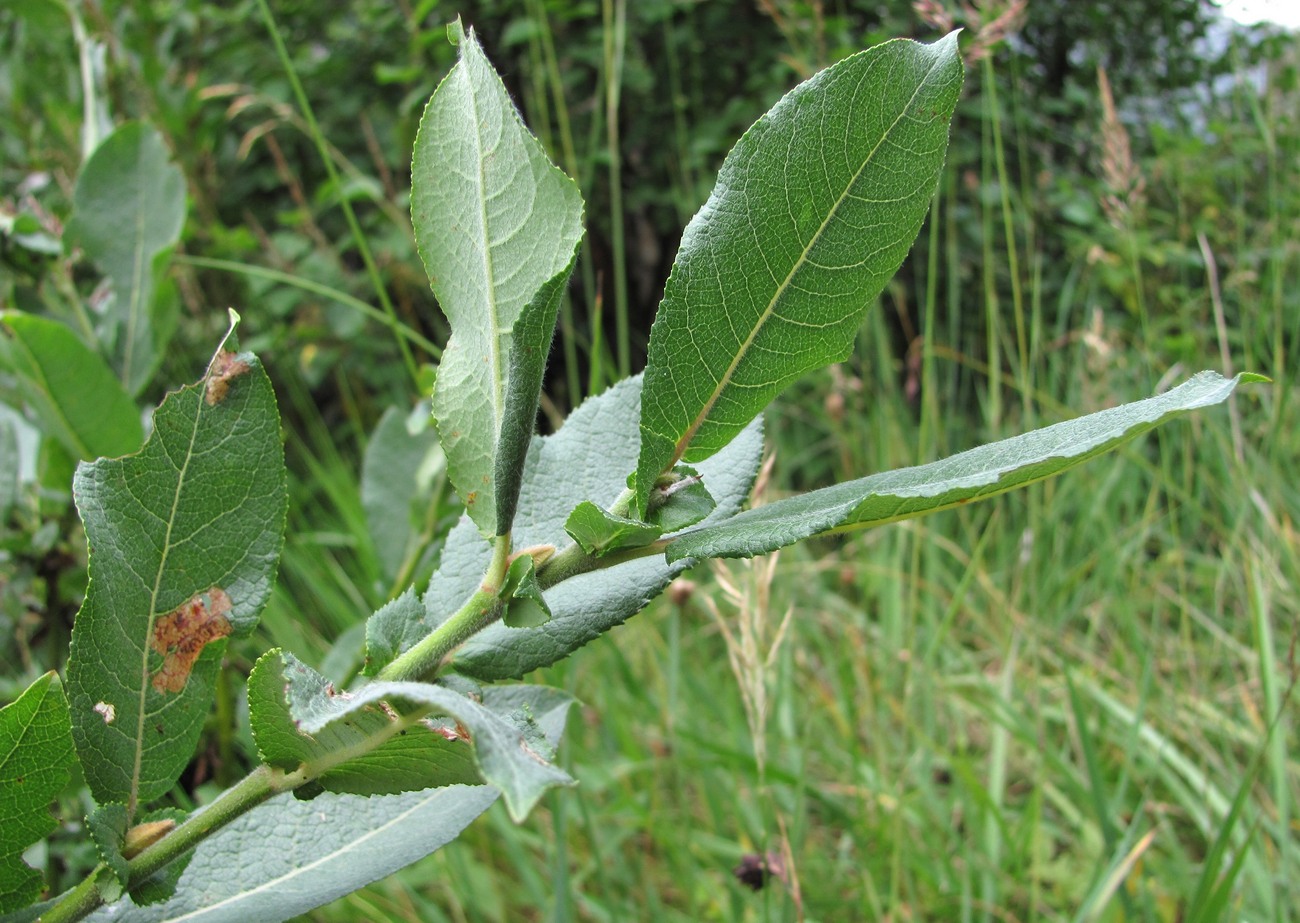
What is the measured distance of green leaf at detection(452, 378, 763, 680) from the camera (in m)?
0.45

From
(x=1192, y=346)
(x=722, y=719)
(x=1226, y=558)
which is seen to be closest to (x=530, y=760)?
(x=722, y=719)

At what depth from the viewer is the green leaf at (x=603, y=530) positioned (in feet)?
1.34

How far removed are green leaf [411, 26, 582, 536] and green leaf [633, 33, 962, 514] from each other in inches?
2.3

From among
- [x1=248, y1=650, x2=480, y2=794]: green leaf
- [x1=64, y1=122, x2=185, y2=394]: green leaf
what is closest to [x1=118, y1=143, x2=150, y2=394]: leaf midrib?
[x1=64, y1=122, x2=185, y2=394]: green leaf

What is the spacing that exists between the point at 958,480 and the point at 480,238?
0.22 m

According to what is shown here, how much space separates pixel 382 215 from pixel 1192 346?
2.40m

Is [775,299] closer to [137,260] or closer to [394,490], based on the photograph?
[394,490]

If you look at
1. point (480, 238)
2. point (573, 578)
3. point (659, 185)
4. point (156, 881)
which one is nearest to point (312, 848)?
point (156, 881)

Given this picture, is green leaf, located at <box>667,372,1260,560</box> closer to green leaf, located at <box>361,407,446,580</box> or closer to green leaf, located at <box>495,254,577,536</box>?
green leaf, located at <box>495,254,577,536</box>

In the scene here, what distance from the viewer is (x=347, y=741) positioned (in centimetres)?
42

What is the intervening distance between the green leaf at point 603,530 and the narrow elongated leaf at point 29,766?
0.23m

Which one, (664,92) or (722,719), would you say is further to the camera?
(664,92)

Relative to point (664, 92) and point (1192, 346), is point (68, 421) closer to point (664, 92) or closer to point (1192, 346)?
point (1192, 346)

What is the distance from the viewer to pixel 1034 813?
134cm
